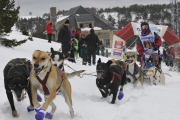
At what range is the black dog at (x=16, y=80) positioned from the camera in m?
3.01

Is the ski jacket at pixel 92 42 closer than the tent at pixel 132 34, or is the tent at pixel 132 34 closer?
the ski jacket at pixel 92 42

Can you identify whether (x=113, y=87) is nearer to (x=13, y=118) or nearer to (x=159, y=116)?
(x=159, y=116)

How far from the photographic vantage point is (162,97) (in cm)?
496

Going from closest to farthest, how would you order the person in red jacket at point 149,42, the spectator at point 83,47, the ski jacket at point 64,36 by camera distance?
the person in red jacket at point 149,42
the ski jacket at point 64,36
the spectator at point 83,47

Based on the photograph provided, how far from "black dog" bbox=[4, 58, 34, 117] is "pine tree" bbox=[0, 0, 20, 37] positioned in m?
7.15

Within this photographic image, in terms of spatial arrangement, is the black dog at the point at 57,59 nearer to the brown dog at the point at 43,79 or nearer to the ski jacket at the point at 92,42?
the brown dog at the point at 43,79

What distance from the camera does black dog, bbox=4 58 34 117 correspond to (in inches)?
118

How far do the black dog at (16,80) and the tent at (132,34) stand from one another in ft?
29.1

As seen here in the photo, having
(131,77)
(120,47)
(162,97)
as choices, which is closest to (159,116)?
(162,97)

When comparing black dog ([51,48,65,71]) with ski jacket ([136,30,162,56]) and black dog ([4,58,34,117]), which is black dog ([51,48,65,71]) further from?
ski jacket ([136,30,162,56])

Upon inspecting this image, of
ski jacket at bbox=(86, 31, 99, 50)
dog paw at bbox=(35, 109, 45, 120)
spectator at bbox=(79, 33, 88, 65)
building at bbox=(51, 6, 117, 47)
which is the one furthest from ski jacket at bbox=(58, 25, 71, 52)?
building at bbox=(51, 6, 117, 47)

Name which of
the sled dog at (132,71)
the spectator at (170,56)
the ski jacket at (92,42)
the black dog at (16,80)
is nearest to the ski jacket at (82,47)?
the ski jacket at (92,42)

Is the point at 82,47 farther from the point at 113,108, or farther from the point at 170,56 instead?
the point at 170,56

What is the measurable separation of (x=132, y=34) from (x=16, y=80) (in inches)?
384
